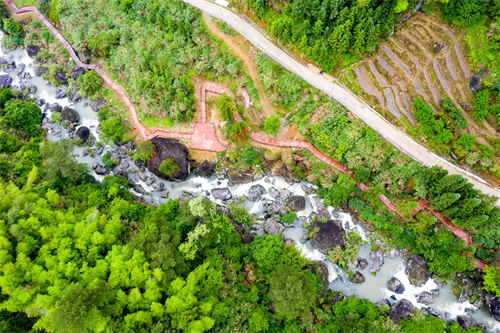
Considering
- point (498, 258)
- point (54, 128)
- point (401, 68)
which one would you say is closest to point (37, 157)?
point (54, 128)

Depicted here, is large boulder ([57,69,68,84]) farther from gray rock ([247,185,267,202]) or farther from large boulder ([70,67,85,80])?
gray rock ([247,185,267,202])

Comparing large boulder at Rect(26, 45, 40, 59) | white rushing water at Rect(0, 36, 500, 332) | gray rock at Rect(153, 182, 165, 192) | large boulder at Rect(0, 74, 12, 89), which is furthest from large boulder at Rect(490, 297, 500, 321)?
large boulder at Rect(26, 45, 40, 59)

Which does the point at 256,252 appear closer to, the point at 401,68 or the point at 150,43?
the point at 401,68

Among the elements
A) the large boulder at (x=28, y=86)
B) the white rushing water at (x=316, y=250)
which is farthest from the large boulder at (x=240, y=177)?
the large boulder at (x=28, y=86)

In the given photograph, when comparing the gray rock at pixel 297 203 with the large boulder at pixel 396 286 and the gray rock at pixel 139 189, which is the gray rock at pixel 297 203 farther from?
the gray rock at pixel 139 189

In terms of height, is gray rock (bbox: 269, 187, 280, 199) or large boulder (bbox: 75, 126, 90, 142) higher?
large boulder (bbox: 75, 126, 90, 142)

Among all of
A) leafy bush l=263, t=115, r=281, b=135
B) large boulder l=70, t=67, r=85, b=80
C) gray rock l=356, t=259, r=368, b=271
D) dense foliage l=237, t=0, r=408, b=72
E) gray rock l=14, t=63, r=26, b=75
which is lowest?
gray rock l=356, t=259, r=368, b=271

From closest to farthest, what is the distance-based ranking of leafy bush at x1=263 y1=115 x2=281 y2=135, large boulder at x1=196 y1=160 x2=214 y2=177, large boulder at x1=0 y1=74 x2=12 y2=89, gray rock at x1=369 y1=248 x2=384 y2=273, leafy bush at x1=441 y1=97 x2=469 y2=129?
leafy bush at x1=441 y1=97 x2=469 y2=129 < gray rock at x1=369 y1=248 x2=384 y2=273 < leafy bush at x1=263 y1=115 x2=281 y2=135 < large boulder at x1=196 y1=160 x2=214 y2=177 < large boulder at x1=0 y1=74 x2=12 y2=89

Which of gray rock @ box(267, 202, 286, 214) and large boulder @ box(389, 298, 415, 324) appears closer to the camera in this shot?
large boulder @ box(389, 298, 415, 324)
